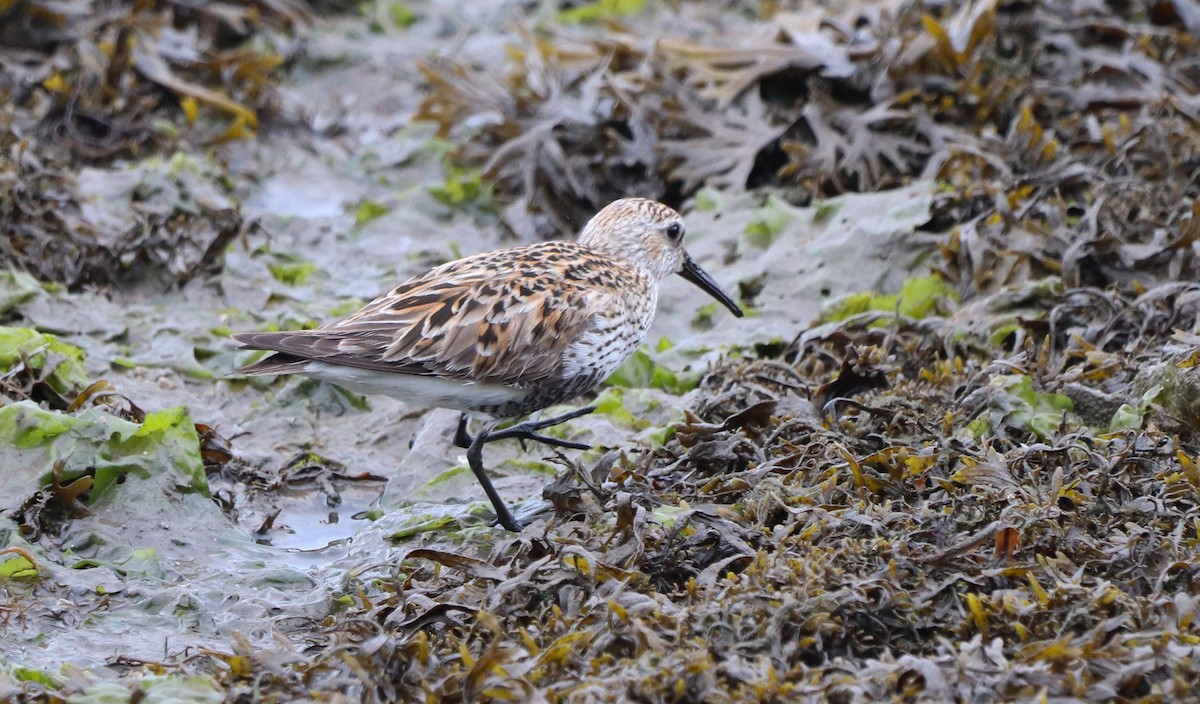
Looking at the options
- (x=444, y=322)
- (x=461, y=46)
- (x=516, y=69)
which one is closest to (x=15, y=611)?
(x=444, y=322)

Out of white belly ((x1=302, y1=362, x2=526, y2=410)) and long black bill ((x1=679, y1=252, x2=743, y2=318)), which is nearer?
white belly ((x1=302, y1=362, x2=526, y2=410))

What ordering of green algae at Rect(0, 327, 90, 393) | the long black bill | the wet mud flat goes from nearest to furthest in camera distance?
the wet mud flat → green algae at Rect(0, 327, 90, 393) → the long black bill

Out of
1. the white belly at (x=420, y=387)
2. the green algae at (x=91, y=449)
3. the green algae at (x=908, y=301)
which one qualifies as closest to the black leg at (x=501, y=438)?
the white belly at (x=420, y=387)

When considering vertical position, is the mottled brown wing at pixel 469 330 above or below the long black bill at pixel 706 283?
above

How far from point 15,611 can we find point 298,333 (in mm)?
1309

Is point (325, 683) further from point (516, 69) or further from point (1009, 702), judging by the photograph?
point (516, 69)

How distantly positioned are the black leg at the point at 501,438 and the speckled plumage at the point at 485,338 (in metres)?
0.08

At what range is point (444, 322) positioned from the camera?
5.07m

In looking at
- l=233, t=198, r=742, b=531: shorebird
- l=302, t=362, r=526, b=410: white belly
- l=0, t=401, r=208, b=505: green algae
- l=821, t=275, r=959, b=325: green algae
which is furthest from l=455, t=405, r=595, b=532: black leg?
l=821, t=275, r=959, b=325: green algae

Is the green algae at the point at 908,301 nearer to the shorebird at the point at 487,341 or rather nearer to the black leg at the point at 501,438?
the shorebird at the point at 487,341

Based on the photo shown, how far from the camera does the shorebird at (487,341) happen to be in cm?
495

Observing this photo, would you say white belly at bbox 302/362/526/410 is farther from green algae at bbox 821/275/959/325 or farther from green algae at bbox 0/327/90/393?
green algae at bbox 821/275/959/325

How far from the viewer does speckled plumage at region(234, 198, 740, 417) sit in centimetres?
496

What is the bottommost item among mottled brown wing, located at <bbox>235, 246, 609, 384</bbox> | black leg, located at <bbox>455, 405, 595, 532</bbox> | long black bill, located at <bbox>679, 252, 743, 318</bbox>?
black leg, located at <bbox>455, 405, 595, 532</bbox>
